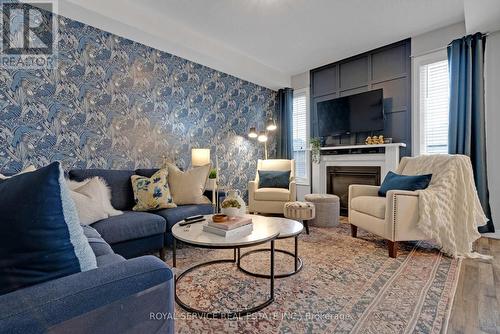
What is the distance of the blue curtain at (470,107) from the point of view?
2.91 meters

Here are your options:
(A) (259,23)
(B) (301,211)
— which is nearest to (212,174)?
(B) (301,211)

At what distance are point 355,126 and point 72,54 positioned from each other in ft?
12.7

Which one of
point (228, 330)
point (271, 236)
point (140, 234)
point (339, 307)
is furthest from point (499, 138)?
point (140, 234)

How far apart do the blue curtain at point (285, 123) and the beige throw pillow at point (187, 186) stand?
2.42m

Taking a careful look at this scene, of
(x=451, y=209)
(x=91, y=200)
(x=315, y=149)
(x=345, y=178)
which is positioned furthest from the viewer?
(x=315, y=149)

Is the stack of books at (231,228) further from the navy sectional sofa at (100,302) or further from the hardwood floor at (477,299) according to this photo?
the hardwood floor at (477,299)

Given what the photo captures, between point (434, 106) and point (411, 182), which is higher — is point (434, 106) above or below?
above

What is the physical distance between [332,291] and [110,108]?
2.92 metres

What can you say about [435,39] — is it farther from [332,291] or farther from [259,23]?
[332,291]

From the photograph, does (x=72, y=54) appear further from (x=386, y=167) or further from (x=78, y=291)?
(x=386, y=167)

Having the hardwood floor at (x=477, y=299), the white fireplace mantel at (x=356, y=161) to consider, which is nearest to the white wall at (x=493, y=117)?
the white fireplace mantel at (x=356, y=161)

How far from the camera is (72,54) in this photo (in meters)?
2.67

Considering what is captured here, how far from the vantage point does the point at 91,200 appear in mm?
2053

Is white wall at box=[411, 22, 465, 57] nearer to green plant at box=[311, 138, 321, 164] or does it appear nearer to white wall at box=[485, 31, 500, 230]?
white wall at box=[485, 31, 500, 230]
